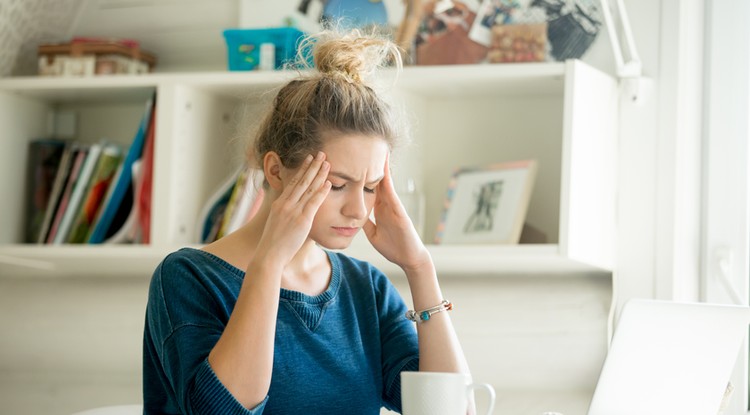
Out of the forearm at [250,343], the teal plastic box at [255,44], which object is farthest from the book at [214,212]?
the forearm at [250,343]

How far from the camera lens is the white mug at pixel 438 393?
117cm

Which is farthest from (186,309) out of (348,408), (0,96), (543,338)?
(0,96)

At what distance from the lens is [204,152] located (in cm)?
238

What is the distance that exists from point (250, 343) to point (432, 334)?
1.17 feet

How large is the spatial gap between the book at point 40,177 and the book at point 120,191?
0.24 meters

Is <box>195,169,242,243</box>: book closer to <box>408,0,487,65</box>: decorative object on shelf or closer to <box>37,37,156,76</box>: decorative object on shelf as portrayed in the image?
<box>37,37,156,76</box>: decorative object on shelf

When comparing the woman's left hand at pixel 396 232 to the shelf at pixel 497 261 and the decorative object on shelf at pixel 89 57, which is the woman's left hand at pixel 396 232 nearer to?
the shelf at pixel 497 261

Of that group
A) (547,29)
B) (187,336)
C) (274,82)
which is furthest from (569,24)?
(187,336)

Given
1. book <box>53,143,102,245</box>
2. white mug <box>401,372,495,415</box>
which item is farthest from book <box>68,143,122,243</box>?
white mug <box>401,372,495,415</box>

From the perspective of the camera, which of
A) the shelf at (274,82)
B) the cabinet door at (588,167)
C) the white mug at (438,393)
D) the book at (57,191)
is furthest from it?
the book at (57,191)

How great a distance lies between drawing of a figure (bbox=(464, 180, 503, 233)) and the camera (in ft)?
7.04

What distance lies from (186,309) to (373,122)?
39cm

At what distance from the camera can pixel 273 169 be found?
5.03 feet

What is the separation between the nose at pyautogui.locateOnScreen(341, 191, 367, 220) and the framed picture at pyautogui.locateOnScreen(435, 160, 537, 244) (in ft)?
2.31
